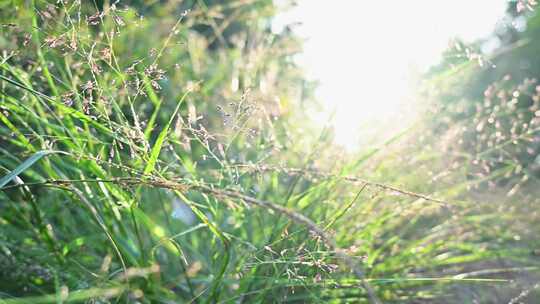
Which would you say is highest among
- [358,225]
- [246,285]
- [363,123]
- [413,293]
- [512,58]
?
[512,58]

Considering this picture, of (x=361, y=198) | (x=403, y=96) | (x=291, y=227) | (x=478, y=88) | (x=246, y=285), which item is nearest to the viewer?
(x=246, y=285)

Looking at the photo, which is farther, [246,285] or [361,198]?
[361,198]

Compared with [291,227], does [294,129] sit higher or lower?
higher

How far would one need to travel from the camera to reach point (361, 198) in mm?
1775

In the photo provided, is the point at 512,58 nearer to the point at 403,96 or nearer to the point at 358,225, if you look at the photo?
the point at 403,96

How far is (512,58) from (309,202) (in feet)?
13.6

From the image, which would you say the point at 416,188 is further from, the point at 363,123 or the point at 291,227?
the point at 291,227

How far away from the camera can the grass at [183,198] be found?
104cm

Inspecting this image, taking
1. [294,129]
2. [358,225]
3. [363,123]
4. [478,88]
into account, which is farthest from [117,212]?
[478,88]

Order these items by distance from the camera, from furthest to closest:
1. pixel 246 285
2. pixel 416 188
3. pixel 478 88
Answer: pixel 478 88, pixel 416 188, pixel 246 285

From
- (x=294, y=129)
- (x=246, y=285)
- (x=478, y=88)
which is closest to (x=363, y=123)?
(x=294, y=129)

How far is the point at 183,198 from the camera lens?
1.04 metres

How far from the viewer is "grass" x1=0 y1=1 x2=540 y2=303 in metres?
1.04

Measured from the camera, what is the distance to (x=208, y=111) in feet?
7.71
